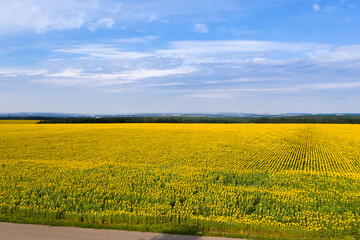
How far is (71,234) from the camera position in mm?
13094

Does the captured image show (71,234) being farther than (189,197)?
No

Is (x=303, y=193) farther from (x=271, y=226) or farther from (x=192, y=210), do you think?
(x=192, y=210)

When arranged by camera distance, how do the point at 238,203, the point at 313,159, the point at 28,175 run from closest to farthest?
the point at 238,203 → the point at 28,175 → the point at 313,159

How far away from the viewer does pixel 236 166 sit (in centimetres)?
2697

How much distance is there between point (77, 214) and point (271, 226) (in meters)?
9.85

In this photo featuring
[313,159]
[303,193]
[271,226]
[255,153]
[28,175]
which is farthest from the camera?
[255,153]

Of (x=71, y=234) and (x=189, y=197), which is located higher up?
(x=189, y=197)

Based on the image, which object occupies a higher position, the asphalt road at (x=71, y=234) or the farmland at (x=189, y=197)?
the farmland at (x=189, y=197)

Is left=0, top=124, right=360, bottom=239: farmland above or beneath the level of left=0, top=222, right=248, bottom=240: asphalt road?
above

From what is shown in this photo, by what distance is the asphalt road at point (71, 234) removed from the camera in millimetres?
12672

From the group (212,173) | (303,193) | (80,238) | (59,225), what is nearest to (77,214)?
(59,225)

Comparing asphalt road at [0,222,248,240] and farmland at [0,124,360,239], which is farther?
farmland at [0,124,360,239]

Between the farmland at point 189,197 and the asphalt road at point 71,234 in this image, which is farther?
the farmland at point 189,197

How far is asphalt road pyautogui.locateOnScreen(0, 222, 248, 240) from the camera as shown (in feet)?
41.6
